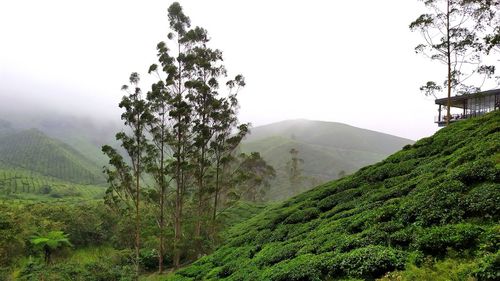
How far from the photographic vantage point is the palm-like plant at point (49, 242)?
141 feet

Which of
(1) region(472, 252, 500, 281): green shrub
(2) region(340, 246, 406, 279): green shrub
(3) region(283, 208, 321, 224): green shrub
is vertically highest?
(1) region(472, 252, 500, 281): green shrub

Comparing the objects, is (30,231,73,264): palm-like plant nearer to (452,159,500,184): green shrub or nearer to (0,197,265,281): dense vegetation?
(0,197,265,281): dense vegetation

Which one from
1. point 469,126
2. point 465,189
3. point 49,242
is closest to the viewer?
point 465,189

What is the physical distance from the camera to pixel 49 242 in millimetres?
43188

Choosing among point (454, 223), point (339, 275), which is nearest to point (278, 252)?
point (339, 275)

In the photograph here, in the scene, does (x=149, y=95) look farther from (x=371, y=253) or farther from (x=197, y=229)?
(x=371, y=253)

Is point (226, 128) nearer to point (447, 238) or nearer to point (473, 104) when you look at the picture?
point (447, 238)

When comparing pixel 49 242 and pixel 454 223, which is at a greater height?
pixel 454 223

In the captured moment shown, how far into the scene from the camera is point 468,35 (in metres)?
39.2

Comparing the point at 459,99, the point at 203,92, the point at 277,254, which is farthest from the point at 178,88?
the point at 459,99

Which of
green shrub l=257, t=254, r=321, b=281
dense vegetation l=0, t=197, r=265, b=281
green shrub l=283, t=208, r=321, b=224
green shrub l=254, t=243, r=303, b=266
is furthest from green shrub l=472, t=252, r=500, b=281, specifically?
dense vegetation l=0, t=197, r=265, b=281

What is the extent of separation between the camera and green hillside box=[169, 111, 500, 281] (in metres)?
12.2

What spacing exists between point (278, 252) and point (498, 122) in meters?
17.8

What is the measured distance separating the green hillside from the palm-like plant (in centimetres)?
2478
